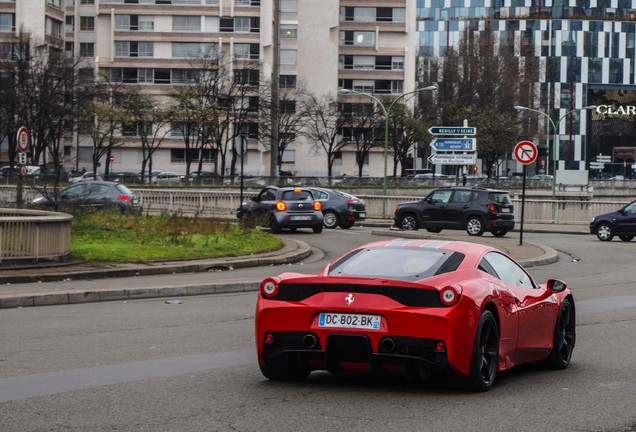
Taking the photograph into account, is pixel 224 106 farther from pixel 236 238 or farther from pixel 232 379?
pixel 232 379

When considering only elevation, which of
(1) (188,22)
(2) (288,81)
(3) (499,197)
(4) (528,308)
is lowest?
(4) (528,308)

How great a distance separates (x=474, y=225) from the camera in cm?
3500

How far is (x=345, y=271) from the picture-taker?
825 cm

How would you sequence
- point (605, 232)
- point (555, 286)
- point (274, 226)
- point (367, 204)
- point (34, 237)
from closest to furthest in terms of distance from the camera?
point (555, 286) → point (34, 237) → point (274, 226) → point (605, 232) → point (367, 204)

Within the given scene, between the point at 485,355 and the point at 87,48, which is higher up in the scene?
the point at 87,48

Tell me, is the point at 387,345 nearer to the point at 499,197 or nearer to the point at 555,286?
the point at 555,286

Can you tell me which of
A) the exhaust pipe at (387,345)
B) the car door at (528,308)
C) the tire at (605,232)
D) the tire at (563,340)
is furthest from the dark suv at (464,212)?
the exhaust pipe at (387,345)

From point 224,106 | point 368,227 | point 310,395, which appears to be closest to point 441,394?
point 310,395

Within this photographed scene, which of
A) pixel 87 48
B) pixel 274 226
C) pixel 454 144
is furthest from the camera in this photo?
pixel 87 48

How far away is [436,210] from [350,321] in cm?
2843

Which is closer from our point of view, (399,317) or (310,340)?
(399,317)

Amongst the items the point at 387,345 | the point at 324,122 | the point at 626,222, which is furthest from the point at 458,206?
the point at 324,122

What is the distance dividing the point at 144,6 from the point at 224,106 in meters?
22.8

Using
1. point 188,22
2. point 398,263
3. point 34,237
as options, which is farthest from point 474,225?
point 188,22
